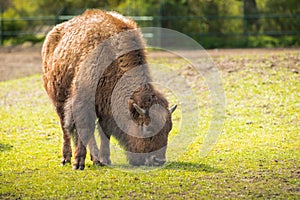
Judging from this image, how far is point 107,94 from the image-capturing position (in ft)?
28.9

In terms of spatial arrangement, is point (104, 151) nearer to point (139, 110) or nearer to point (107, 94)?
point (107, 94)

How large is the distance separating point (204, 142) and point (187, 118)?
7.66 feet

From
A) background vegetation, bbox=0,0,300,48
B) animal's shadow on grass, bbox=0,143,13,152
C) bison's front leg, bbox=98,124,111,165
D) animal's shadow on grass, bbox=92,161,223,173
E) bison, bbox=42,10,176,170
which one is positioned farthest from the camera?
background vegetation, bbox=0,0,300,48

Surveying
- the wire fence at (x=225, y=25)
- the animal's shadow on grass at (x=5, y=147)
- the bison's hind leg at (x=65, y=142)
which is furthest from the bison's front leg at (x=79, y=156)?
the wire fence at (x=225, y=25)

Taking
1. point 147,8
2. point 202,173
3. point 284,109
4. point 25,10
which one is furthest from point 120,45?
point 25,10

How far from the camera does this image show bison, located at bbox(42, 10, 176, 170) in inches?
332

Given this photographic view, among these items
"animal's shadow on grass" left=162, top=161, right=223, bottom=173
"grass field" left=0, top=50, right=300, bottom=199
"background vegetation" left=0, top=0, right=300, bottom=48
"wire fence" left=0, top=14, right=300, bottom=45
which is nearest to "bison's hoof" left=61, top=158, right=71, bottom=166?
"grass field" left=0, top=50, right=300, bottom=199

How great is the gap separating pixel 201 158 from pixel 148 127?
1688mm

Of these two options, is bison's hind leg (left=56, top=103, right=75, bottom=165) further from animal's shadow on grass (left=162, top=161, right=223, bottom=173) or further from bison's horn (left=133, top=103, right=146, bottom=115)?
animal's shadow on grass (left=162, top=161, right=223, bottom=173)

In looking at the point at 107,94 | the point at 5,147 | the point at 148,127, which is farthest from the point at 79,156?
the point at 5,147

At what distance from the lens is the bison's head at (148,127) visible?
831cm

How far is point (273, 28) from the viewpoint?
2555 cm

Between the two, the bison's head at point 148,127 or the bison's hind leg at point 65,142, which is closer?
the bison's head at point 148,127

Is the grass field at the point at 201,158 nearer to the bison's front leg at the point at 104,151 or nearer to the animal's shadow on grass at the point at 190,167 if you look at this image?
the animal's shadow on grass at the point at 190,167
